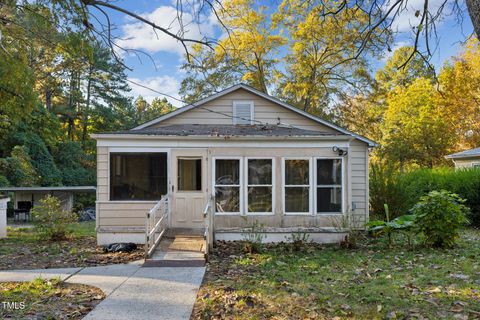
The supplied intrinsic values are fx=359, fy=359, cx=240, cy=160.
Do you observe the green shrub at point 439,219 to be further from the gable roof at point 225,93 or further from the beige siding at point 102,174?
the beige siding at point 102,174

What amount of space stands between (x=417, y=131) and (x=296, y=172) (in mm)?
17918

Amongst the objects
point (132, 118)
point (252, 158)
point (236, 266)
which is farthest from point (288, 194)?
point (132, 118)

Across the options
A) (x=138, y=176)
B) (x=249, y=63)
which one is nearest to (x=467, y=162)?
(x=249, y=63)

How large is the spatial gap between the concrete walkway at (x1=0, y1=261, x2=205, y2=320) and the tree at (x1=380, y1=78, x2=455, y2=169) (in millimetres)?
21506

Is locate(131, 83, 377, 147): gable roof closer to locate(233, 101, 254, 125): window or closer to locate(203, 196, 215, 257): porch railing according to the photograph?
locate(233, 101, 254, 125): window

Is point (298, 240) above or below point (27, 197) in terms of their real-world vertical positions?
below

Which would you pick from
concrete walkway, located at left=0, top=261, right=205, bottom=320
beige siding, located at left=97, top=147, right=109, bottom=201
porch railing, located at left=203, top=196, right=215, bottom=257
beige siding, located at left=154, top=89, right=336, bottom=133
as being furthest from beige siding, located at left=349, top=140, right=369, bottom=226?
beige siding, located at left=97, top=147, right=109, bottom=201

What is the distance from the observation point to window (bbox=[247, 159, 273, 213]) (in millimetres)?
9867

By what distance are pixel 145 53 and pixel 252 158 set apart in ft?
18.4

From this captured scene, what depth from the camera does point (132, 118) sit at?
33594 millimetres

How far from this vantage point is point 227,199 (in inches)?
390

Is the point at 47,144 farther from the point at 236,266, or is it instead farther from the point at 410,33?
the point at 410,33

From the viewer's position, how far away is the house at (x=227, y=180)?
9.67 metres

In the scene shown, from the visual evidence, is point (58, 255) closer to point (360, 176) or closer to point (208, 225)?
point (208, 225)
